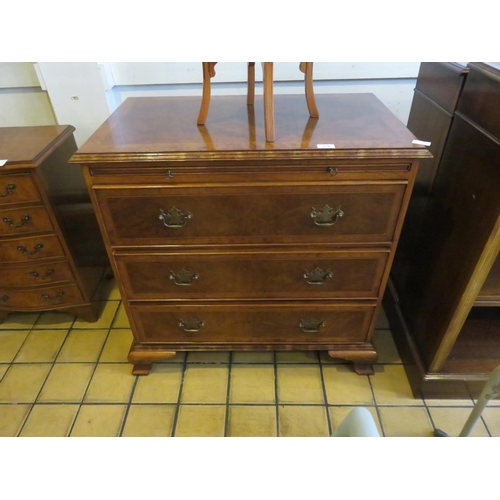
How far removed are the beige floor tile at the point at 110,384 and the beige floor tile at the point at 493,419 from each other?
1344mm

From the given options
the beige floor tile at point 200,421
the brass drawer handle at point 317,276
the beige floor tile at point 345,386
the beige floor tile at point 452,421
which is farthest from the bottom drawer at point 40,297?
the beige floor tile at point 452,421

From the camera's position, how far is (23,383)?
1.46 metres

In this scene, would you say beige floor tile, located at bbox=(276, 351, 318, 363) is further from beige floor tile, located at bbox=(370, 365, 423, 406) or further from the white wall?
the white wall

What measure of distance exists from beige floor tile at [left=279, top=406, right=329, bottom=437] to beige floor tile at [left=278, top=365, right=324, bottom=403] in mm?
34

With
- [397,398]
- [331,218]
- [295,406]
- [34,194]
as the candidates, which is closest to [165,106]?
[34,194]

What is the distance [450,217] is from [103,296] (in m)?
1.59

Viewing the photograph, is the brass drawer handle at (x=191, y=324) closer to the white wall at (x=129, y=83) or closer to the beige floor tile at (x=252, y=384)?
the beige floor tile at (x=252, y=384)

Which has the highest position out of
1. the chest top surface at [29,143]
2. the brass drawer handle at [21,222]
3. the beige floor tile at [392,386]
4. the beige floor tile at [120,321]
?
the chest top surface at [29,143]

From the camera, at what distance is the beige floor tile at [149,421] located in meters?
1.28

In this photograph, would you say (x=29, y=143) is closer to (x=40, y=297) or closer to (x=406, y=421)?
(x=40, y=297)

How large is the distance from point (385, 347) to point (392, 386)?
19 centimetres
